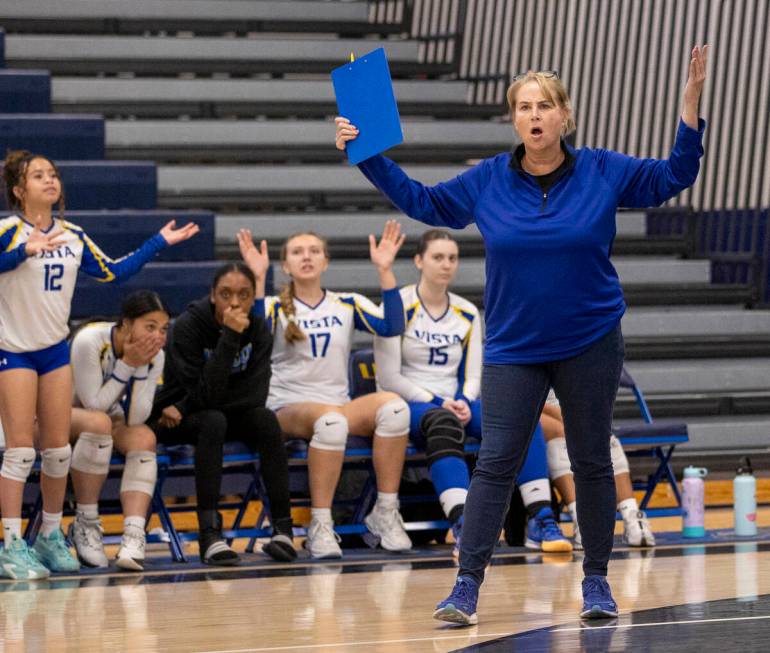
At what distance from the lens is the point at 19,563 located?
4973mm

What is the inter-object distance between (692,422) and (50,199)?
3587 mm

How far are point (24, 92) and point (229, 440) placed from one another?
10.1 feet

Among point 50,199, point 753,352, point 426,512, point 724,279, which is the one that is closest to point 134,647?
point 50,199

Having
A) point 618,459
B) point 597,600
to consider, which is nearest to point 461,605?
point 597,600

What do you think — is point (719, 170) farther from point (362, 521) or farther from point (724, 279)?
point (362, 521)

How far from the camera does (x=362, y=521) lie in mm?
5812

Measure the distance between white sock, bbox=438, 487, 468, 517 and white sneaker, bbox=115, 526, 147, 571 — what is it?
1.08 metres

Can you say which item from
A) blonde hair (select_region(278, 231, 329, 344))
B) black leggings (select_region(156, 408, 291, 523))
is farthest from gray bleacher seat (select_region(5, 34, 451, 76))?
black leggings (select_region(156, 408, 291, 523))

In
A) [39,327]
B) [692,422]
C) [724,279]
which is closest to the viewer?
[39,327]

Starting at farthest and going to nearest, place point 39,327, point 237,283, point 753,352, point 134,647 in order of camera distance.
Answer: point 753,352 < point 237,283 < point 39,327 < point 134,647

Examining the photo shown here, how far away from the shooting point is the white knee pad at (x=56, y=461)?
513 centimetres

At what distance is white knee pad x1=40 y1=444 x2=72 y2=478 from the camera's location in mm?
5133

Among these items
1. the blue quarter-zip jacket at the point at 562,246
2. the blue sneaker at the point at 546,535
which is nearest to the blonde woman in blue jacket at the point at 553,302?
the blue quarter-zip jacket at the point at 562,246

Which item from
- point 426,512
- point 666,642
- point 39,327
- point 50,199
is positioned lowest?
point 426,512
